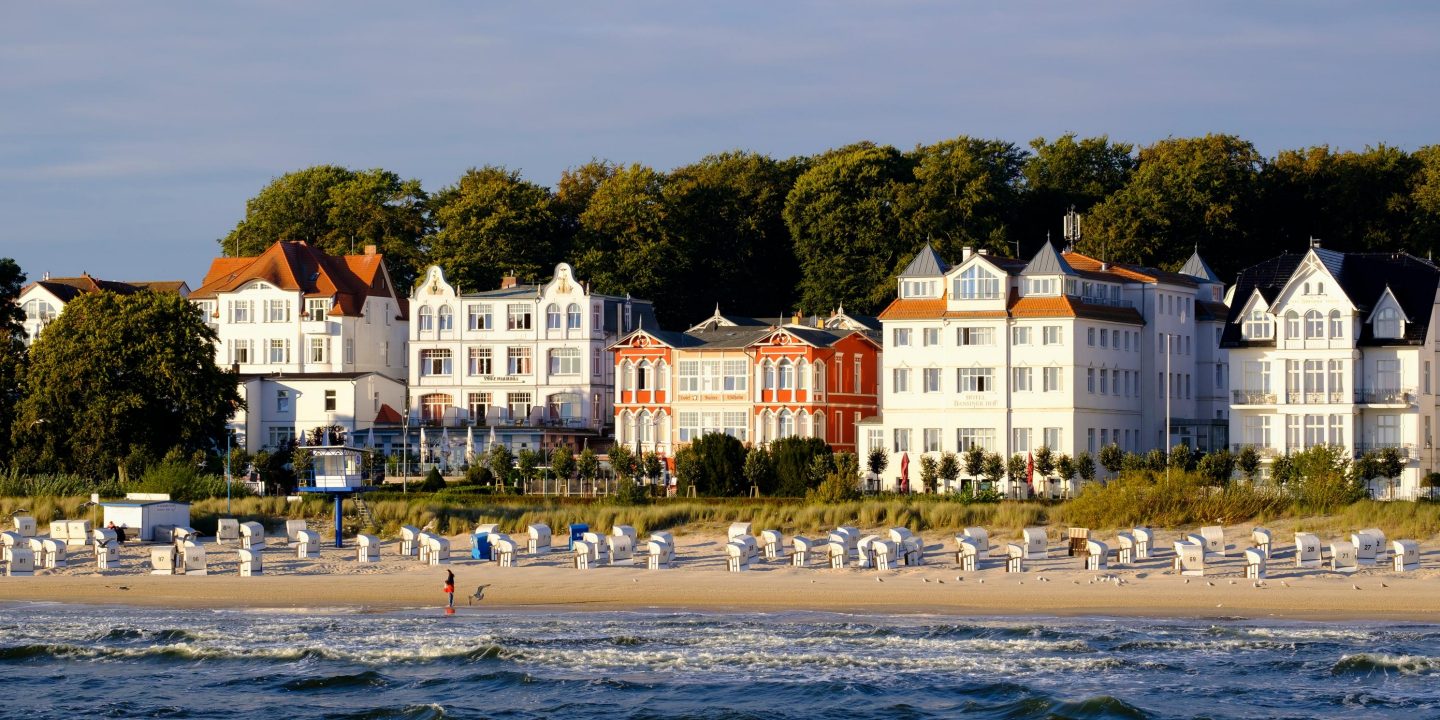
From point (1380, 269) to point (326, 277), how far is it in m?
46.3

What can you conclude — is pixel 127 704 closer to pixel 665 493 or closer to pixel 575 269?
pixel 665 493

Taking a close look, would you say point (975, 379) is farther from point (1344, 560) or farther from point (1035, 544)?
point (1344, 560)

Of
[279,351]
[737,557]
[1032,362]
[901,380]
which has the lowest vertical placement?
[737,557]

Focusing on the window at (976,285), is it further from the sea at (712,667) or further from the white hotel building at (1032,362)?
the sea at (712,667)

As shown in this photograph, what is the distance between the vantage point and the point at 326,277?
97188 millimetres

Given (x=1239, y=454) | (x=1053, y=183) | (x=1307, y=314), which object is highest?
(x=1053, y=183)

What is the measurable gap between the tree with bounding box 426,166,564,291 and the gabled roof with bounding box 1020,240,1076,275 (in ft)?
98.6

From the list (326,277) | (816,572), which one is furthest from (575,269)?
(816,572)

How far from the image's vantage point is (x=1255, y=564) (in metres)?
44.7

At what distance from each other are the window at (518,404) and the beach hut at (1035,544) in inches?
1746

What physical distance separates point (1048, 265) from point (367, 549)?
32374 mm

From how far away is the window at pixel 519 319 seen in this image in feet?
299

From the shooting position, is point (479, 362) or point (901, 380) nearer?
point (901, 380)

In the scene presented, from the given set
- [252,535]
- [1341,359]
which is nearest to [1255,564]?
[252,535]
